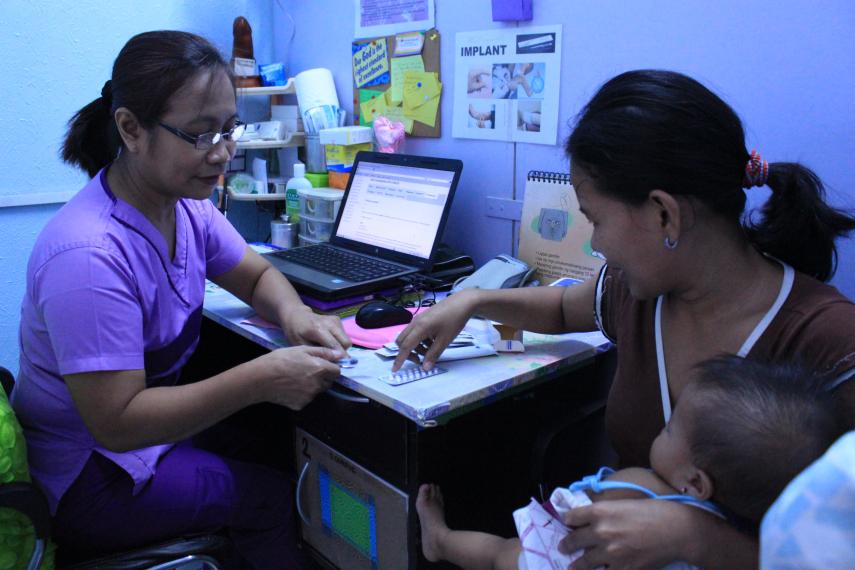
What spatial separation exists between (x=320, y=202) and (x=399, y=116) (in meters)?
0.34

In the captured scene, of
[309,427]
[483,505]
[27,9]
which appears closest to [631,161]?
[483,505]

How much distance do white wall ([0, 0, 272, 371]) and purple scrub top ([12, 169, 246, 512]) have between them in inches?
37.9

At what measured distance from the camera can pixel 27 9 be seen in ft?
6.10

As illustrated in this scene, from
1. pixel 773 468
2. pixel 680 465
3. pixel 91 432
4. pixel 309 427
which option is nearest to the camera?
pixel 773 468

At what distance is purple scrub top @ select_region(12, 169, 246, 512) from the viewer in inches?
38.4

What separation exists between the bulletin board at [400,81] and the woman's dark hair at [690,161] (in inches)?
35.2

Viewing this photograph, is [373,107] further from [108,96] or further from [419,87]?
[108,96]

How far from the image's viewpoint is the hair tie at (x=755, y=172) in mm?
868

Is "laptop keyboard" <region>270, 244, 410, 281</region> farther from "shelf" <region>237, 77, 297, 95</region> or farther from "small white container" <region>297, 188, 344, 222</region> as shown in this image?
"shelf" <region>237, 77, 297, 95</region>

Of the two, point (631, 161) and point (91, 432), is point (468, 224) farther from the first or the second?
point (91, 432)

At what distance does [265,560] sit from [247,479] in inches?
7.6

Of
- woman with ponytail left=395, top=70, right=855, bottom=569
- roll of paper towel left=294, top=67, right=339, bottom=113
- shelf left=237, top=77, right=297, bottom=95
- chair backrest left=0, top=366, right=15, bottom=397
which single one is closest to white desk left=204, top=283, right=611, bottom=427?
woman with ponytail left=395, top=70, right=855, bottom=569

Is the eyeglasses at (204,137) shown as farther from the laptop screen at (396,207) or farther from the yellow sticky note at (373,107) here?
the yellow sticky note at (373,107)

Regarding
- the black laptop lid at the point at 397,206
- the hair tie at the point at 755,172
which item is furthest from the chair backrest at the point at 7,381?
the hair tie at the point at 755,172
